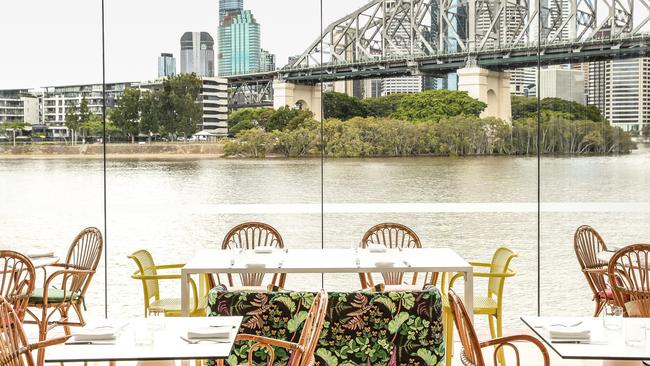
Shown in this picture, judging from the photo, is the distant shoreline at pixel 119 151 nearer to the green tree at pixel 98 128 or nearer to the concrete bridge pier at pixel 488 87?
the green tree at pixel 98 128

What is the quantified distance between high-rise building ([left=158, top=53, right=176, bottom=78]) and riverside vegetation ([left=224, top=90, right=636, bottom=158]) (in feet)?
2.22

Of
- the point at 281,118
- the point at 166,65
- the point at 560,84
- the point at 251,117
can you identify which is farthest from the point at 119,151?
the point at 560,84

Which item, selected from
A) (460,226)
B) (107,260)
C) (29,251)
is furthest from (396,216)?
(29,251)

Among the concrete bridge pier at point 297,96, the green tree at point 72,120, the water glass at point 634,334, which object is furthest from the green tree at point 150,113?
the water glass at point 634,334

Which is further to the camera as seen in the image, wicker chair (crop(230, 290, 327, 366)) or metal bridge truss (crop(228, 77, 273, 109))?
metal bridge truss (crop(228, 77, 273, 109))

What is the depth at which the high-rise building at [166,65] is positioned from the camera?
24.2ft

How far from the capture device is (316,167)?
284 inches

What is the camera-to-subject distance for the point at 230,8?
738 cm

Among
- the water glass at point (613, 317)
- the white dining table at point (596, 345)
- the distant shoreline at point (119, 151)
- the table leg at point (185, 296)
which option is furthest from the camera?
the distant shoreline at point (119, 151)

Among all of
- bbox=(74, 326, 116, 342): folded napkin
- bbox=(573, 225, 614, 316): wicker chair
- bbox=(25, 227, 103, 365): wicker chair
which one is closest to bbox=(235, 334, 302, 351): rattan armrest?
bbox=(74, 326, 116, 342): folded napkin

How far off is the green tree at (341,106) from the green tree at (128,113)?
1.69m

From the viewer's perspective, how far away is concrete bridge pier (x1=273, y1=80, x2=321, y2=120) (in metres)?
7.27

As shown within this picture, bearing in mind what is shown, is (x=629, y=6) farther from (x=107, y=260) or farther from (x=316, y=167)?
(x=107, y=260)

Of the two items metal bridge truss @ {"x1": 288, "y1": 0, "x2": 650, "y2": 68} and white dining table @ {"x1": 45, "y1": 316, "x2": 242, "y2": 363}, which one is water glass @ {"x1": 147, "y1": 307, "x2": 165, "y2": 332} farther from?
metal bridge truss @ {"x1": 288, "y1": 0, "x2": 650, "y2": 68}
